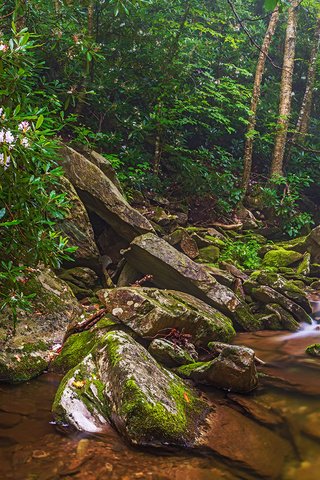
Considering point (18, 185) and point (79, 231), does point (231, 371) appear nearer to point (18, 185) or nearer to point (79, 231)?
point (18, 185)

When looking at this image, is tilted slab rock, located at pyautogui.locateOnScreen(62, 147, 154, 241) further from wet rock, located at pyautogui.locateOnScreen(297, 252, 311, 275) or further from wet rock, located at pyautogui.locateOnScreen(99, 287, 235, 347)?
wet rock, located at pyautogui.locateOnScreen(297, 252, 311, 275)

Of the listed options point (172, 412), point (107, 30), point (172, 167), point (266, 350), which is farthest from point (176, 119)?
point (172, 412)

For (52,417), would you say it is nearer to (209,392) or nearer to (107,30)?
(209,392)

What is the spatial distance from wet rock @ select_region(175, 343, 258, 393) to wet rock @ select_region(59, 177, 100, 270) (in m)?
3.43

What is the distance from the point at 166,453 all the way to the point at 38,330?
2.43m

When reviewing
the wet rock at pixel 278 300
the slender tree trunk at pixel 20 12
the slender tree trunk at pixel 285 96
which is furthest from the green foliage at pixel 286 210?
the slender tree trunk at pixel 20 12

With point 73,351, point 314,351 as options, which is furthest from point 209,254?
point 73,351

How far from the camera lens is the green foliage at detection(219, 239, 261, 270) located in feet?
28.7

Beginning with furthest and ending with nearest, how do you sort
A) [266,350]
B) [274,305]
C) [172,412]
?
1. [274,305]
2. [266,350]
3. [172,412]

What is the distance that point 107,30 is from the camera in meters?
9.46

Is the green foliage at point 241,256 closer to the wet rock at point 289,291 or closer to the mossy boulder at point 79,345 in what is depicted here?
the wet rock at point 289,291

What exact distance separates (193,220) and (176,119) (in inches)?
122

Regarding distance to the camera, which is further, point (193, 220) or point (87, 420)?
point (193, 220)

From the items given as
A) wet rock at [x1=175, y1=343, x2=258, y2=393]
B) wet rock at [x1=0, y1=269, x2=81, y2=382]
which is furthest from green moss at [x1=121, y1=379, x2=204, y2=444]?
wet rock at [x1=0, y1=269, x2=81, y2=382]
